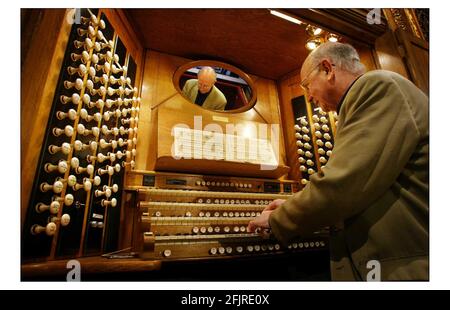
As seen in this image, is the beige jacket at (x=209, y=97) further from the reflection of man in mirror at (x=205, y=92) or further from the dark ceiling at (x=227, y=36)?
the dark ceiling at (x=227, y=36)

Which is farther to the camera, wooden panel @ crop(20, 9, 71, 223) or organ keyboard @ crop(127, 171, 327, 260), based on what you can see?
organ keyboard @ crop(127, 171, 327, 260)

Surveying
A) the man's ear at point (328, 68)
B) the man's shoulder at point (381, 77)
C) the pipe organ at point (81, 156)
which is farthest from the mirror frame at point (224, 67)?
the man's shoulder at point (381, 77)

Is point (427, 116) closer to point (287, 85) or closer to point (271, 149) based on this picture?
point (271, 149)

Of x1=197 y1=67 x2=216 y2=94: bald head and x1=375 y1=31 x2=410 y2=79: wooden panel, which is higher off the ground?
x1=197 y1=67 x2=216 y2=94: bald head

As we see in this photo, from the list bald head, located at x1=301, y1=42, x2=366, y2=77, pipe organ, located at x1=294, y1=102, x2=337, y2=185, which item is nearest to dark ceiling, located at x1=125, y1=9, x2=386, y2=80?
bald head, located at x1=301, y1=42, x2=366, y2=77

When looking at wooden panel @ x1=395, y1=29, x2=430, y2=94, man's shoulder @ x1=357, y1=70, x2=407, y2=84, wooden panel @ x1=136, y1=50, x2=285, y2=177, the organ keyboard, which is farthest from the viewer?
wooden panel @ x1=136, y1=50, x2=285, y2=177

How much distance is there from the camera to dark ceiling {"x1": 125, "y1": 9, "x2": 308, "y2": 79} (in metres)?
2.03

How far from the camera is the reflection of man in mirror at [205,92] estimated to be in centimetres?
A: 253

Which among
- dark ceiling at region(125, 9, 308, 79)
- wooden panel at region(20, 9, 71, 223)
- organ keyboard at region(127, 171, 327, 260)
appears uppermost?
dark ceiling at region(125, 9, 308, 79)

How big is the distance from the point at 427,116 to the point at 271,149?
4.05ft

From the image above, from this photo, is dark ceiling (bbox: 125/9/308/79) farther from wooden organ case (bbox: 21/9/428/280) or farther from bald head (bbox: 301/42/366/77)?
bald head (bbox: 301/42/366/77)

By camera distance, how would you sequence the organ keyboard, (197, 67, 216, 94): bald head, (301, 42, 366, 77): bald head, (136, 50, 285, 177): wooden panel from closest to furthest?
the organ keyboard < (301, 42, 366, 77): bald head < (136, 50, 285, 177): wooden panel < (197, 67, 216, 94): bald head
